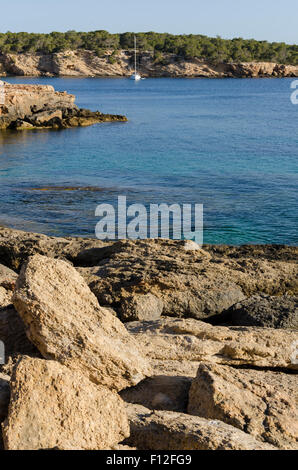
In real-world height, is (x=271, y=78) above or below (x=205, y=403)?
above

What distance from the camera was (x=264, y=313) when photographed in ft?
23.3

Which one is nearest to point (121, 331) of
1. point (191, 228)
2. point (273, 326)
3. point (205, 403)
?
point (205, 403)

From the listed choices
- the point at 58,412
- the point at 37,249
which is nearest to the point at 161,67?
the point at 37,249

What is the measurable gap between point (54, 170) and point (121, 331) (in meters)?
21.2

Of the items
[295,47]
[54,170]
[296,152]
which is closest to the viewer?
[54,170]

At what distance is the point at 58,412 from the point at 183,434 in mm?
873

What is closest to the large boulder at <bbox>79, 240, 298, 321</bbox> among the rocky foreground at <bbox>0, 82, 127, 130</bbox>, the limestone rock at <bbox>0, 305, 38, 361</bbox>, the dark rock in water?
the dark rock in water

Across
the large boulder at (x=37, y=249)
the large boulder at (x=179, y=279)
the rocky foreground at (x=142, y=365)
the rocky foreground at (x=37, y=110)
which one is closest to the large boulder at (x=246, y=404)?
the rocky foreground at (x=142, y=365)

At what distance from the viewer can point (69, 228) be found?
628 inches

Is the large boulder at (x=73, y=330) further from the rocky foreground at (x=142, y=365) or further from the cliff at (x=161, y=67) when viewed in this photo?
the cliff at (x=161, y=67)

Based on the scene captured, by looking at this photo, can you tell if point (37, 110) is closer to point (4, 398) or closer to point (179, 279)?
point (179, 279)

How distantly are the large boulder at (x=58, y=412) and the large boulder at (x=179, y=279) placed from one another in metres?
2.61

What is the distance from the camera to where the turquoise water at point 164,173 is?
55.0 ft
